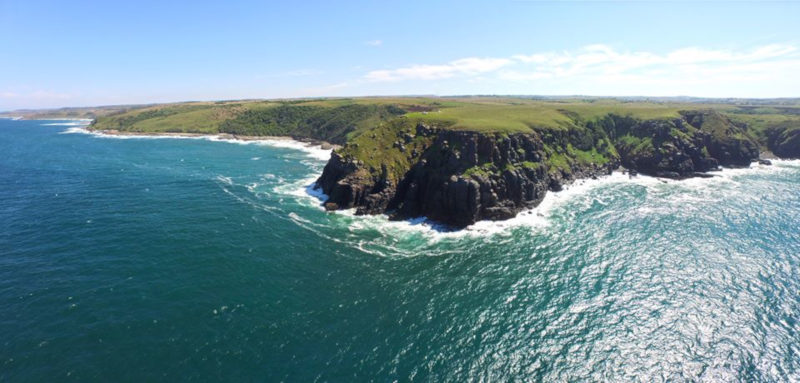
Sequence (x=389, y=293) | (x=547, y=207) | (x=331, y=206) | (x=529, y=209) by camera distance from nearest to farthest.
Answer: (x=389, y=293) → (x=331, y=206) → (x=529, y=209) → (x=547, y=207)

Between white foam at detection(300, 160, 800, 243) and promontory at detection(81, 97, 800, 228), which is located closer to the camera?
white foam at detection(300, 160, 800, 243)

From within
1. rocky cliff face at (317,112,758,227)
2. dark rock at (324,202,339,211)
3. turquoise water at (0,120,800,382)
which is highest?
rocky cliff face at (317,112,758,227)

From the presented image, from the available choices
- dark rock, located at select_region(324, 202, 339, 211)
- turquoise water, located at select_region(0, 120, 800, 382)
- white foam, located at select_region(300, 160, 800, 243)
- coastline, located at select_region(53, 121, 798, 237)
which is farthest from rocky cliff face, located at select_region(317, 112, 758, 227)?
turquoise water, located at select_region(0, 120, 800, 382)

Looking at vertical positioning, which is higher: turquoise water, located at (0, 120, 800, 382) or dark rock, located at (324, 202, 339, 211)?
dark rock, located at (324, 202, 339, 211)

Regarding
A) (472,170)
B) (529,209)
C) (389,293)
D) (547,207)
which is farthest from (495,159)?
(389,293)

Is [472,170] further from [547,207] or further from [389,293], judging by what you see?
[389,293]

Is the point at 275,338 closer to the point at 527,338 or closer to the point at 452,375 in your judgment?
the point at 452,375

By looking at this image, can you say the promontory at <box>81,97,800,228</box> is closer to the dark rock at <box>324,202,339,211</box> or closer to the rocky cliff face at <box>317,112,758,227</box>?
the rocky cliff face at <box>317,112,758,227</box>
